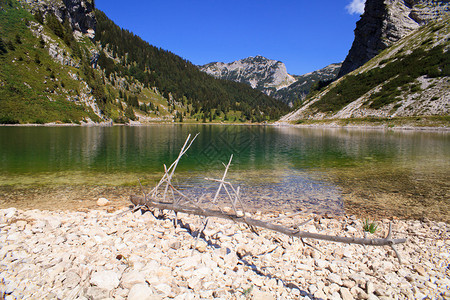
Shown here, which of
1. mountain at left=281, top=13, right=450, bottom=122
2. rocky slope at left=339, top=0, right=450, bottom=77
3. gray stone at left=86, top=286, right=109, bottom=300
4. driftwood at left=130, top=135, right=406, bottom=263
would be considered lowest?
gray stone at left=86, top=286, right=109, bottom=300

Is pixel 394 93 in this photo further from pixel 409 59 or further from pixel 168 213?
pixel 168 213

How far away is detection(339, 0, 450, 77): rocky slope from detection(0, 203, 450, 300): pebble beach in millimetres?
163357

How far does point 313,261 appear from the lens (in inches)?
243

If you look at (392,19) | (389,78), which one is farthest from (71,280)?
(392,19)

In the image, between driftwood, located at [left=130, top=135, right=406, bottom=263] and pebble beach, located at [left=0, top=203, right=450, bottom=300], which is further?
pebble beach, located at [left=0, top=203, right=450, bottom=300]

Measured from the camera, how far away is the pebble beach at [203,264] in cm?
501

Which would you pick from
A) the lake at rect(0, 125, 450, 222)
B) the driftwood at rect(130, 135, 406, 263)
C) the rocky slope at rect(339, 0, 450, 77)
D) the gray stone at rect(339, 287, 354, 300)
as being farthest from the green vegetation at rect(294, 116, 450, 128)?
the gray stone at rect(339, 287, 354, 300)

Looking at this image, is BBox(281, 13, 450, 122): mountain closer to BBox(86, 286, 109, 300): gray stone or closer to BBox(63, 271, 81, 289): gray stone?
BBox(86, 286, 109, 300): gray stone

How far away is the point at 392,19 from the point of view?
420 feet

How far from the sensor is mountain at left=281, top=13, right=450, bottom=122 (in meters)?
72.9

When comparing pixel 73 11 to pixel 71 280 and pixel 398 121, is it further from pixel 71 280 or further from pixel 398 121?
pixel 71 280

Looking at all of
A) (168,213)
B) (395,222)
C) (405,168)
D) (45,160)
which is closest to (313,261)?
(395,222)

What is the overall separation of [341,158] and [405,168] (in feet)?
21.9

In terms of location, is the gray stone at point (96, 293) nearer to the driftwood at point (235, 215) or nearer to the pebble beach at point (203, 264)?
the pebble beach at point (203, 264)
